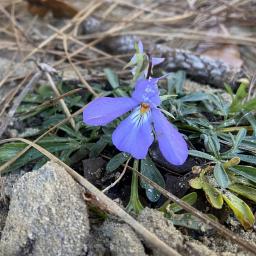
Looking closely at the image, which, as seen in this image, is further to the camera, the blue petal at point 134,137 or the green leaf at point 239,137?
the green leaf at point 239,137

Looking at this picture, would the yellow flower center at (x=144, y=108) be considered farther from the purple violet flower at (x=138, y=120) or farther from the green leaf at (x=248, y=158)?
the green leaf at (x=248, y=158)

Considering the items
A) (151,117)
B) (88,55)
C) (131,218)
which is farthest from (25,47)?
(131,218)

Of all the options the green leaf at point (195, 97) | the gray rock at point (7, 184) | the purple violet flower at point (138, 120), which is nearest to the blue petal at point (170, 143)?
the purple violet flower at point (138, 120)

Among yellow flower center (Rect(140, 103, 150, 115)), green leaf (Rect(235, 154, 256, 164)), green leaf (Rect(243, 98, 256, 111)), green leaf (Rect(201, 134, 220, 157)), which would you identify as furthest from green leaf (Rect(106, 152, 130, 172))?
green leaf (Rect(243, 98, 256, 111))

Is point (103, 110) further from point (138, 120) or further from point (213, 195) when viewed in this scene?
point (213, 195)

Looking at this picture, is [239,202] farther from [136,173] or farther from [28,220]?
[28,220]

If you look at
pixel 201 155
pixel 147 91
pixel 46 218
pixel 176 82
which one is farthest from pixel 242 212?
pixel 176 82
